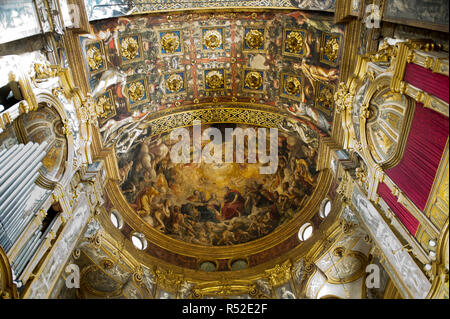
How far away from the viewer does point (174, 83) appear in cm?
1496

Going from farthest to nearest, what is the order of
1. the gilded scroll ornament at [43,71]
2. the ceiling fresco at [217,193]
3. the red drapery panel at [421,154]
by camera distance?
the ceiling fresco at [217,193], the gilded scroll ornament at [43,71], the red drapery panel at [421,154]

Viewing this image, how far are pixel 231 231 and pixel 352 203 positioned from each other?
7.45 metres

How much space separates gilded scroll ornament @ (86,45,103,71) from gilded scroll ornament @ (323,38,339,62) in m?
7.39

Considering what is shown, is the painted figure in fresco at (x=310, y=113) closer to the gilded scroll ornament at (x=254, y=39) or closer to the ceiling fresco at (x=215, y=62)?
the ceiling fresco at (x=215, y=62)

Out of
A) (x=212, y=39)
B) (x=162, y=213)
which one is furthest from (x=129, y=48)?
(x=162, y=213)

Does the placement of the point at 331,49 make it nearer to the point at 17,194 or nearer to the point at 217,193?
the point at 217,193

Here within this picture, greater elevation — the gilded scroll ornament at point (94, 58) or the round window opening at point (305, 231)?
the gilded scroll ornament at point (94, 58)

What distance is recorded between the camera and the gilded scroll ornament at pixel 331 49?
1208cm

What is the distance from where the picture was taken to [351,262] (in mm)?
13875

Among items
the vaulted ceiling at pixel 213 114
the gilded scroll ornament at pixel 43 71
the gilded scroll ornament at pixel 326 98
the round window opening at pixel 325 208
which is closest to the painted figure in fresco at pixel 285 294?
the vaulted ceiling at pixel 213 114

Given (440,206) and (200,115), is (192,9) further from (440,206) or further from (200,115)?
(440,206)

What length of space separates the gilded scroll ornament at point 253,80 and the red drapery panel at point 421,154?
727 centimetres

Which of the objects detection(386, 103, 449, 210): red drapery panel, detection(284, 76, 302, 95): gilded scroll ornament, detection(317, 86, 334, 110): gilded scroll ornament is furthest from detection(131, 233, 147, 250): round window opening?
detection(386, 103, 449, 210): red drapery panel

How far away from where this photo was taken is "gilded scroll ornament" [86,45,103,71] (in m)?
12.0
